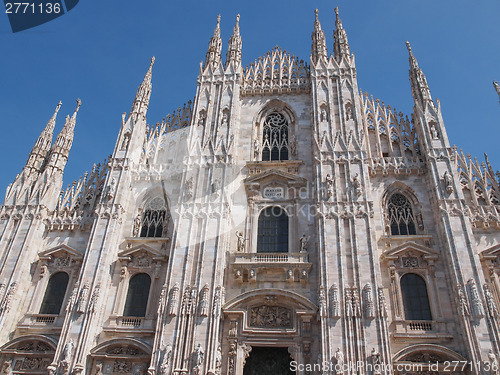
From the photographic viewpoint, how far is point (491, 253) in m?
17.5

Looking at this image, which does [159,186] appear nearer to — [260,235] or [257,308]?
[260,235]

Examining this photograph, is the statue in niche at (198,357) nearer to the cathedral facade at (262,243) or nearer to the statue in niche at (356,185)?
the cathedral facade at (262,243)

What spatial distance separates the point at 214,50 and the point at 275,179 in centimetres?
1039

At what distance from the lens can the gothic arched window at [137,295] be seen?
1827 cm

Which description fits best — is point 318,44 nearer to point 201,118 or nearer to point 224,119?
point 224,119

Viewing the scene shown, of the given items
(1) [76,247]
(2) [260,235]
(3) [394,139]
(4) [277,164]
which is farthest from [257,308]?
(3) [394,139]

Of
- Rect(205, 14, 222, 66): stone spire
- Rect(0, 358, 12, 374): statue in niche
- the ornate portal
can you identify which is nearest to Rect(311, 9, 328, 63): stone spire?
Rect(205, 14, 222, 66): stone spire

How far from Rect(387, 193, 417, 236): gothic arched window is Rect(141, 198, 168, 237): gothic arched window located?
11.2 m

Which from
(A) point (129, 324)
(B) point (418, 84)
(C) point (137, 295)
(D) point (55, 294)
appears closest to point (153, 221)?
(C) point (137, 295)

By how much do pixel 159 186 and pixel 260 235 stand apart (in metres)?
6.14

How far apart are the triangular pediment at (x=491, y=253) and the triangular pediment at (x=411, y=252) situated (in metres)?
1.95

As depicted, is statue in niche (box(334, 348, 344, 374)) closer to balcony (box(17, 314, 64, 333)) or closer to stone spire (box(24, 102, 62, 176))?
balcony (box(17, 314, 64, 333))

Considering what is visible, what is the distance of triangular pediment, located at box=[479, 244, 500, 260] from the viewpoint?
685 inches

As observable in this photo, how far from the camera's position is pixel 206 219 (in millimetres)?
19188
